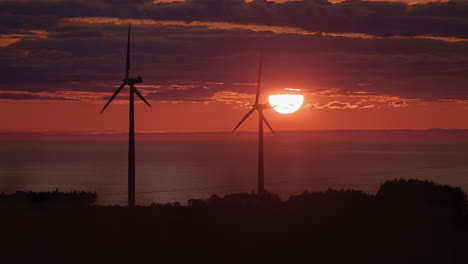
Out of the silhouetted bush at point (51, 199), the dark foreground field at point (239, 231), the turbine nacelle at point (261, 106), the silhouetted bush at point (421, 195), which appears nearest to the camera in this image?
the dark foreground field at point (239, 231)

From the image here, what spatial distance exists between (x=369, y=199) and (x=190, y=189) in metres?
119

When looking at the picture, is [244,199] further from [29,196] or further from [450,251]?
[450,251]

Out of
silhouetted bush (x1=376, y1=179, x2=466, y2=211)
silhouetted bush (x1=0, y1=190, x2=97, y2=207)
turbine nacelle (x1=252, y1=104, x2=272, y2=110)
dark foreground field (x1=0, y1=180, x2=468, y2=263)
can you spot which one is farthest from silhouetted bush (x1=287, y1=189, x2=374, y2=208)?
silhouetted bush (x1=0, y1=190, x2=97, y2=207)

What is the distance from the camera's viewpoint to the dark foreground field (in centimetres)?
3162

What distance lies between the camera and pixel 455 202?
182ft

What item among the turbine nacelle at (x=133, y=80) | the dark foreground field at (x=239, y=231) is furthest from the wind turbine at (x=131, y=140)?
the dark foreground field at (x=239, y=231)

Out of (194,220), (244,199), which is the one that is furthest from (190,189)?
(194,220)

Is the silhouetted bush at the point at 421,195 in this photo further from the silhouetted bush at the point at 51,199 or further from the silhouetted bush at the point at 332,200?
the silhouetted bush at the point at 51,199

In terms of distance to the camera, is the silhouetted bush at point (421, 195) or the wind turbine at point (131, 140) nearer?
the wind turbine at point (131, 140)

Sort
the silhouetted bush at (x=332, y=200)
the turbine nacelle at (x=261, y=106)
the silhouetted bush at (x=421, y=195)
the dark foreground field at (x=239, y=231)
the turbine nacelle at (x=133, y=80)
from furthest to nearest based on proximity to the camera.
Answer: the turbine nacelle at (x=261, y=106), the turbine nacelle at (x=133, y=80), the silhouetted bush at (x=421, y=195), the silhouetted bush at (x=332, y=200), the dark foreground field at (x=239, y=231)

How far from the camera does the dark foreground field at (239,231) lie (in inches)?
1245

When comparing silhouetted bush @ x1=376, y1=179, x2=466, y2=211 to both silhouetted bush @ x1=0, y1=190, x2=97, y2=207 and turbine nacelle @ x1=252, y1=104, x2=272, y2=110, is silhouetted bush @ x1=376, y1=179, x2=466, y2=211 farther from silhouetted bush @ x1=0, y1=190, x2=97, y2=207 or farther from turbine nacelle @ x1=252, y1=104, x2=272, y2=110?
silhouetted bush @ x1=0, y1=190, x2=97, y2=207

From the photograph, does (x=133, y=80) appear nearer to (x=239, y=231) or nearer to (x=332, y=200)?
(x=332, y=200)

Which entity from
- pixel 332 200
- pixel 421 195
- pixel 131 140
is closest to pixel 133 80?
pixel 131 140
